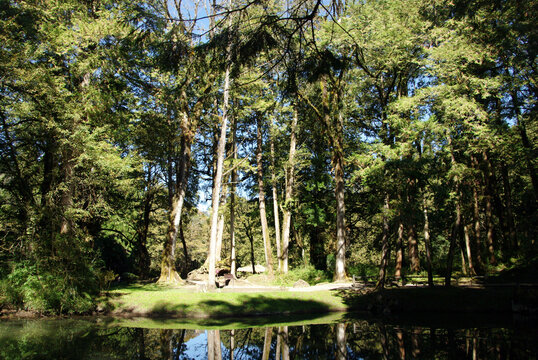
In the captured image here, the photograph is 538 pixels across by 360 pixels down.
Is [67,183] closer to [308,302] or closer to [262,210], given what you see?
[308,302]

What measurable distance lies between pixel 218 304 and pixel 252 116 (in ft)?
51.8

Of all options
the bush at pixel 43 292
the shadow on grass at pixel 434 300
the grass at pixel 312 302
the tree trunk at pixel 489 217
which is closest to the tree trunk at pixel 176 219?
the grass at pixel 312 302

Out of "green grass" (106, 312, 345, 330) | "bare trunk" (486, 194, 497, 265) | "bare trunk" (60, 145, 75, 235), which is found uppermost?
"bare trunk" (60, 145, 75, 235)

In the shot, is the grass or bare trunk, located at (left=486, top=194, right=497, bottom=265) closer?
the grass

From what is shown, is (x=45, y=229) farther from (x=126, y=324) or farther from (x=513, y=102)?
(x=513, y=102)

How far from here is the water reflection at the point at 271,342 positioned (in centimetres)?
682

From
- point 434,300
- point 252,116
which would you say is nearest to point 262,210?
point 252,116

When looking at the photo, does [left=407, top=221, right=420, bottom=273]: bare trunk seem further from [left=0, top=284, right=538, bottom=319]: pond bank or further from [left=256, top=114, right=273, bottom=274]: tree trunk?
[left=256, top=114, right=273, bottom=274]: tree trunk

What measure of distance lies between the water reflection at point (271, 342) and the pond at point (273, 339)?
17 millimetres

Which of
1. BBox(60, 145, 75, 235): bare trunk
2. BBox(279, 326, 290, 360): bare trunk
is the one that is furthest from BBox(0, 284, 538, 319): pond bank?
BBox(279, 326, 290, 360): bare trunk

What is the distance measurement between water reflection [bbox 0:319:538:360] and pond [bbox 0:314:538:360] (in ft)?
0.06

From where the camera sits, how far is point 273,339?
347 inches

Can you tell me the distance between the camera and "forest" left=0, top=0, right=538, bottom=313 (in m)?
6.58

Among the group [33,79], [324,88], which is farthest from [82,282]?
[324,88]
